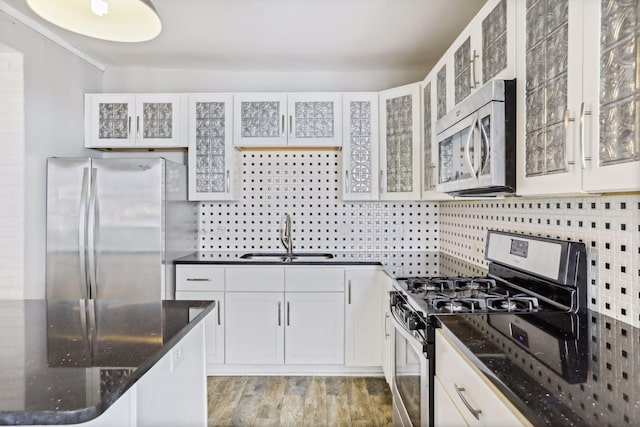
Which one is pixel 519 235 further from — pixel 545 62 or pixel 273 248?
pixel 273 248

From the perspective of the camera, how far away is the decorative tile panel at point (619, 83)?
100 cm

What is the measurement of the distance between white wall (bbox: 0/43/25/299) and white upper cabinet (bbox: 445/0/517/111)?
270cm

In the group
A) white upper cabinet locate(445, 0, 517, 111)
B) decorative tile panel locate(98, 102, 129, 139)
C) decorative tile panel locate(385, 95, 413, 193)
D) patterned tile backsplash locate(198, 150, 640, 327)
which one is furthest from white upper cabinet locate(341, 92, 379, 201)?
decorative tile panel locate(98, 102, 129, 139)

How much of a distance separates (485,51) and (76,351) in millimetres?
1916

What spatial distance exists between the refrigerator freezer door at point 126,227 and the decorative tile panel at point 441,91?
192 cm

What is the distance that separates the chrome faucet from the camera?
357 centimetres

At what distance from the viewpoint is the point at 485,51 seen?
6.07ft

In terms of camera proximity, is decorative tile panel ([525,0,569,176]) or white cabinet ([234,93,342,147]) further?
white cabinet ([234,93,342,147])

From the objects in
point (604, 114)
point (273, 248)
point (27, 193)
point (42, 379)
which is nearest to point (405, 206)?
point (273, 248)

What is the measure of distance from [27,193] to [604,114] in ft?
10.5

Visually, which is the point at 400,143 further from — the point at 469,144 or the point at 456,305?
the point at 456,305

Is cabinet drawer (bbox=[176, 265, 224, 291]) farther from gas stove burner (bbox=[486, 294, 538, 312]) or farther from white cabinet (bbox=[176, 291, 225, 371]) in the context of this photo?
gas stove burner (bbox=[486, 294, 538, 312])

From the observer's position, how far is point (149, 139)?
3.39 m

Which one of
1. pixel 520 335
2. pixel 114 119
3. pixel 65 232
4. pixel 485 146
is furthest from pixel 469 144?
pixel 114 119
